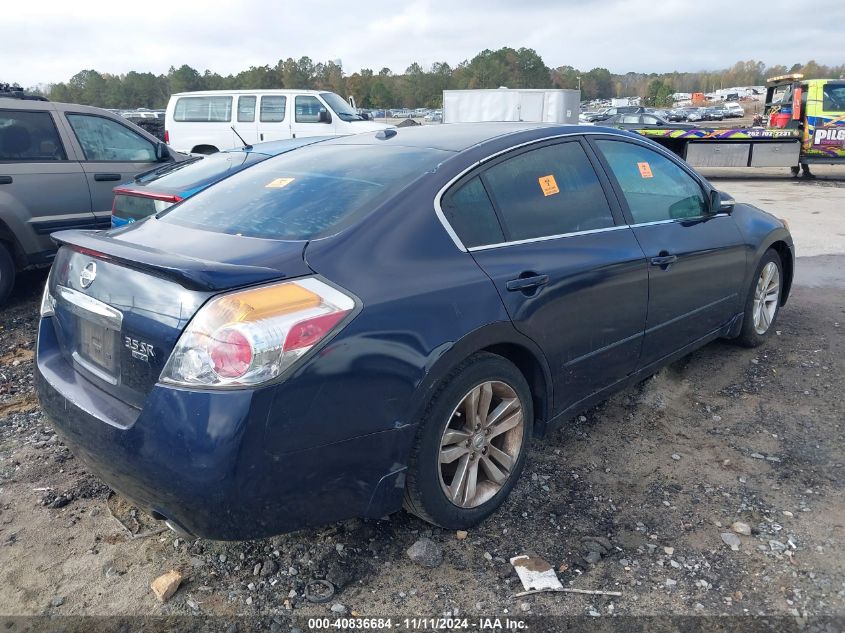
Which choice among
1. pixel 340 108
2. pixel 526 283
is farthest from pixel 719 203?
pixel 340 108

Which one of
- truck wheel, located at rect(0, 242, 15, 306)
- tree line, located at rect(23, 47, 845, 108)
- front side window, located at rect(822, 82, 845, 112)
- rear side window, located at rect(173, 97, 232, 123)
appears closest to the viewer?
truck wheel, located at rect(0, 242, 15, 306)

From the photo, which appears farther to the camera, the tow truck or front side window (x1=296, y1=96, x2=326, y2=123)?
the tow truck

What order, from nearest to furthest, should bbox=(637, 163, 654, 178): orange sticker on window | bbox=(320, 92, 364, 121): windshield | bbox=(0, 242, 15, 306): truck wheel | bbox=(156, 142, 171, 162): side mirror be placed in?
1. bbox=(637, 163, 654, 178): orange sticker on window
2. bbox=(0, 242, 15, 306): truck wheel
3. bbox=(156, 142, 171, 162): side mirror
4. bbox=(320, 92, 364, 121): windshield

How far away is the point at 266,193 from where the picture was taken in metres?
3.06

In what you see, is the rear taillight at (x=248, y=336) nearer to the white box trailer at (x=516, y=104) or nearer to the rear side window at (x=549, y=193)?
the rear side window at (x=549, y=193)

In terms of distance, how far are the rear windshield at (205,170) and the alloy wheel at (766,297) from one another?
3.97 meters

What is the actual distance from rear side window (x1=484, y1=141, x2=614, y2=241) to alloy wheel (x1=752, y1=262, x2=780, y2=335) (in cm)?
207

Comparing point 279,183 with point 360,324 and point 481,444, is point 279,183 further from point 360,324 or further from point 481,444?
point 481,444

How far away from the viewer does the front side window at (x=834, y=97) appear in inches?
590

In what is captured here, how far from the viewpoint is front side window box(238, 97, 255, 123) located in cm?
1448

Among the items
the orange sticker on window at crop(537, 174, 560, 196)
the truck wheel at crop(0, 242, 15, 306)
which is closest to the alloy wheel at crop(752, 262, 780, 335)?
the orange sticker on window at crop(537, 174, 560, 196)

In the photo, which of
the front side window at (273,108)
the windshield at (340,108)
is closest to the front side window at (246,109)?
the front side window at (273,108)

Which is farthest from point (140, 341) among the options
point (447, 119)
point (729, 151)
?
point (447, 119)

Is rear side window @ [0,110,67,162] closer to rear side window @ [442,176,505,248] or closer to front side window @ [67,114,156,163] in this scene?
front side window @ [67,114,156,163]
